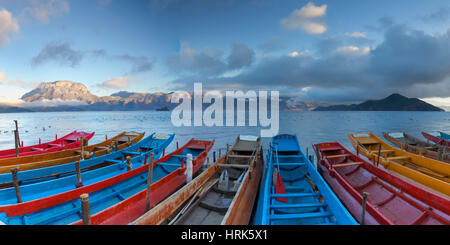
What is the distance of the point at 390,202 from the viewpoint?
6.62 m

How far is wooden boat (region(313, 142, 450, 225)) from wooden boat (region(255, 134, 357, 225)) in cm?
93

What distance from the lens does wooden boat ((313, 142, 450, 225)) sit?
5356 mm

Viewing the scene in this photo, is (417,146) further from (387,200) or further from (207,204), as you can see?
(207,204)

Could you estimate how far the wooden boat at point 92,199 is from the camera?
18.1 ft

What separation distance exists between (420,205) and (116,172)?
511 inches

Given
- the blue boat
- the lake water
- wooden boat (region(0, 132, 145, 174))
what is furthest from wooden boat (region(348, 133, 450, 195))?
wooden boat (region(0, 132, 145, 174))

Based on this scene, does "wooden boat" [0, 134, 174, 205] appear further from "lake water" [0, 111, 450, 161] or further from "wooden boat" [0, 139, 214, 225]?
"lake water" [0, 111, 450, 161]

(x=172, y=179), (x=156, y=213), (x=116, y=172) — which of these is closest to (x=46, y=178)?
(x=116, y=172)

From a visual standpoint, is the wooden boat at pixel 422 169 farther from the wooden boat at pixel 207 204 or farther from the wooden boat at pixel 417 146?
the wooden boat at pixel 207 204

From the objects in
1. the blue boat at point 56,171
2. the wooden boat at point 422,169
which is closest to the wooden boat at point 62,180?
the blue boat at point 56,171

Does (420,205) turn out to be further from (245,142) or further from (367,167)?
(245,142)
